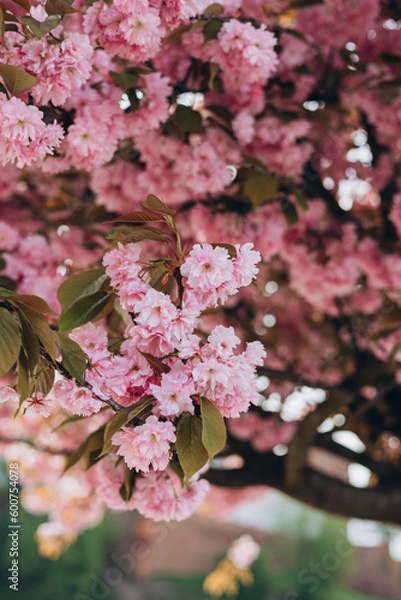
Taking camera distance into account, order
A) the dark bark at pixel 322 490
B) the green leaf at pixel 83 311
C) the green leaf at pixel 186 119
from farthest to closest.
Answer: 1. the dark bark at pixel 322 490
2. the green leaf at pixel 186 119
3. the green leaf at pixel 83 311

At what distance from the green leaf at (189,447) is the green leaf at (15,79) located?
470mm

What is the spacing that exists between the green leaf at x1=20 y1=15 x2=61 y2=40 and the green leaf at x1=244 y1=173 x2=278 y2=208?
65 centimetres

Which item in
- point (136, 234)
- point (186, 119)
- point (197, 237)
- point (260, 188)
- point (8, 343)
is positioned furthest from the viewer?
point (197, 237)

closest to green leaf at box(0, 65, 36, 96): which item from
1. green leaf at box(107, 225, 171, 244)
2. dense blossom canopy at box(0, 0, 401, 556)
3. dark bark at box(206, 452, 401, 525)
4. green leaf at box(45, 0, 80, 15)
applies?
dense blossom canopy at box(0, 0, 401, 556)

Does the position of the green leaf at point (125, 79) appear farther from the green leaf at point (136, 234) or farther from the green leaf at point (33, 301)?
the green leaf at point (33, 301)

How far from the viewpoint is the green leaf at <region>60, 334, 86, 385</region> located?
2.75 ft

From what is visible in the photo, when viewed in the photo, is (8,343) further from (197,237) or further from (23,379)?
(197,237)

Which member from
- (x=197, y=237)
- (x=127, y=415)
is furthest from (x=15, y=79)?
(x=197, y=237)

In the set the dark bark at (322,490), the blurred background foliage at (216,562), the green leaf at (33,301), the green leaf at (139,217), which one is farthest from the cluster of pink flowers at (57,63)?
the blurred background foliage at (216,562)

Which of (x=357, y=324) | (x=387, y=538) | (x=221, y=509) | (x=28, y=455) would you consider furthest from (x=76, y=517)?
(x=387, y=538)

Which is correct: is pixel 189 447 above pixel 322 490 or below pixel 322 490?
above

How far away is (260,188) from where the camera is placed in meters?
1.56

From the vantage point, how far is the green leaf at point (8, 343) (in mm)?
782

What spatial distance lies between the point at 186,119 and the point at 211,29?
0.20m
